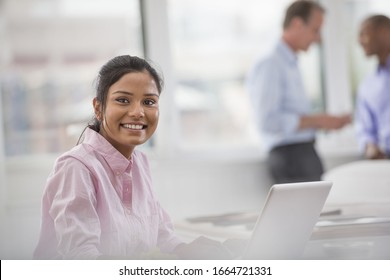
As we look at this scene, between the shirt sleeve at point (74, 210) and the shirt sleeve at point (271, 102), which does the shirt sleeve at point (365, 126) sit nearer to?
the shirt sleeve at point (271, 102)

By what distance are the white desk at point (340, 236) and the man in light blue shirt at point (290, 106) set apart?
2.37 ft

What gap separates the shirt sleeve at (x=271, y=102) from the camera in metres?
1.98

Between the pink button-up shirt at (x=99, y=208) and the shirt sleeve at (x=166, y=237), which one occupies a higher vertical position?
the pink button-up shirt at (x=99, y=208)

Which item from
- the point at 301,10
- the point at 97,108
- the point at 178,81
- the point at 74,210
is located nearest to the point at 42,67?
the point at 178,81

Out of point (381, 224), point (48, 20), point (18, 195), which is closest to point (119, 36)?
point (48, 20)

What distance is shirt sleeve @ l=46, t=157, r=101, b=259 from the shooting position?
924 mm

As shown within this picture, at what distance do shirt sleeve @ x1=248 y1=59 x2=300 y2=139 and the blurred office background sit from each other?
0.24 metres

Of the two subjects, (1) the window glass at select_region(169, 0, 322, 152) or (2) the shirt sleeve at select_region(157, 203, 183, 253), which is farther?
(1) the window glass at select_region(169, 0, 322, 152)

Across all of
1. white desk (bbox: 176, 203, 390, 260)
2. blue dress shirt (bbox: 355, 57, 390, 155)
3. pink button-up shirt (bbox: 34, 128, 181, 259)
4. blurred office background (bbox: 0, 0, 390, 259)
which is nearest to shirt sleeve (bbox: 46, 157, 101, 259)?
pink button-up shirt (bbox: 34, 128, 181, 259)

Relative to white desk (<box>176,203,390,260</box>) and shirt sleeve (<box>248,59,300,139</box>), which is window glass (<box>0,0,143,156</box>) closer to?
shirt sleeve (<box>248,59,300,139</box>)

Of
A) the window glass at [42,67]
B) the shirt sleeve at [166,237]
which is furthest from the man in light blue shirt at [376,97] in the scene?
the shirt sleeve at [166,237]

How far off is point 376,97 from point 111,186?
1.31 meters

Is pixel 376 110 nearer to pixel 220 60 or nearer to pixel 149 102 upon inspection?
pixel 220 60
